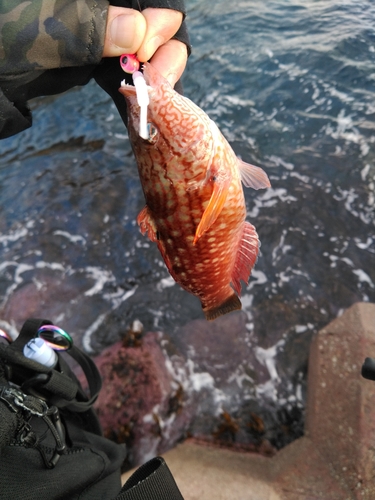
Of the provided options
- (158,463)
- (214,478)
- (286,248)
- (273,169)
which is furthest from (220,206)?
(273,169)

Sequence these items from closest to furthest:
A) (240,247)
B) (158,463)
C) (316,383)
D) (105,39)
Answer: (158,463), (105,39), (240,247), (316,383)

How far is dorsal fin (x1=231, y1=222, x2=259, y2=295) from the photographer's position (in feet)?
8.05

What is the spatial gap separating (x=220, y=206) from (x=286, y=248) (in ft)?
11.8

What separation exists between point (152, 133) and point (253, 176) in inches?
25.8

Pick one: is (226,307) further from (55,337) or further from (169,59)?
(169,59)

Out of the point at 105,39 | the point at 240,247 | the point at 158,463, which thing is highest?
the point at 105,39

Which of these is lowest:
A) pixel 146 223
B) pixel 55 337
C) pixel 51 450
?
pixel 55 337

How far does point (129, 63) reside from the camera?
1.79m

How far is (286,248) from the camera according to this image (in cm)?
530

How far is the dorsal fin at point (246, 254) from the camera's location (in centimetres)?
246

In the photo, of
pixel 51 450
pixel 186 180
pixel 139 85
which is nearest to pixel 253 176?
pixel 186 180

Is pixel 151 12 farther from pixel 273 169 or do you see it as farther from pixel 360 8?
pixel 360 8

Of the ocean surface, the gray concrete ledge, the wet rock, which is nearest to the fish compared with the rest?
the gray concrete ledge

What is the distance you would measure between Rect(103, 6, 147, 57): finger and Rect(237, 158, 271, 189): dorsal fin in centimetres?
87
